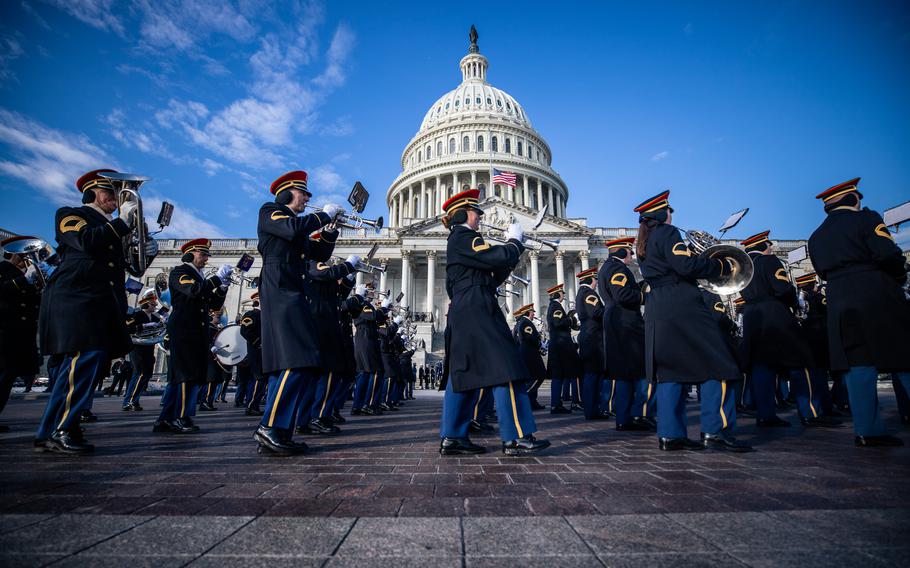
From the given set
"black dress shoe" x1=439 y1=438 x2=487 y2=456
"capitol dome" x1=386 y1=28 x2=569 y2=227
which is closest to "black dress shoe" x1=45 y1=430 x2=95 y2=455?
"black dress shoe" x1=439 y1=438 x2=487 y2=456

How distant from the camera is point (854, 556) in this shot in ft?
5.06

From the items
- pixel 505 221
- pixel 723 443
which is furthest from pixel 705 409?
pixel 505 221

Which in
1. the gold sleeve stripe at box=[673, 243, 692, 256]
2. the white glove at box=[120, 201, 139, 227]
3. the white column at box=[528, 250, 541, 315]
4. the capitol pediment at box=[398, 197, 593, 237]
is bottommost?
the gold sleeve stripe at box=[673, 243, 692, 256]

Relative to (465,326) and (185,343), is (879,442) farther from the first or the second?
(185,343)

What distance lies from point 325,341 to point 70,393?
2641 mm

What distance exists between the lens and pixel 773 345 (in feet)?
21.2

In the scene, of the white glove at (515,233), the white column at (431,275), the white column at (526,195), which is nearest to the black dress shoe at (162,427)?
the white glove at (515,233)

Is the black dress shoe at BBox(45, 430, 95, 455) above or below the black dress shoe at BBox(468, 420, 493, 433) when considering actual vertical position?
above

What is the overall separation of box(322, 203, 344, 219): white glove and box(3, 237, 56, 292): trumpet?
5058 millimetres

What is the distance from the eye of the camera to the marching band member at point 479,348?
13.5 ft

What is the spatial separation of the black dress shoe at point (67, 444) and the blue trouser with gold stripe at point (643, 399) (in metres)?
6.64

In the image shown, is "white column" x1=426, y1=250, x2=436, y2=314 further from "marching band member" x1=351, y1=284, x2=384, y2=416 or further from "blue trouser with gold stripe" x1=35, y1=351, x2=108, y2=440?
"blue trouser with gold stripe" x1=35, y1=351, x2=108, y2=440

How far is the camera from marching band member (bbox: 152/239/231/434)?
610 cm

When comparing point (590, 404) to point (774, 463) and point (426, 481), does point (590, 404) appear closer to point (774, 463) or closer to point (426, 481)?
point (774, 463)
